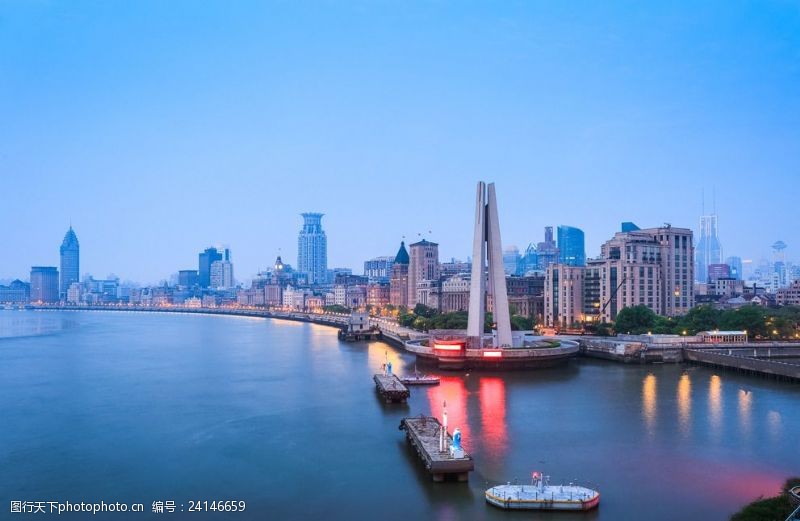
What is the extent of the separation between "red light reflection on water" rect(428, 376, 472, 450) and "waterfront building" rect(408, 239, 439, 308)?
105 m

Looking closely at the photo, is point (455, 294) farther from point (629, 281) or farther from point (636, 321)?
point (636, 321)

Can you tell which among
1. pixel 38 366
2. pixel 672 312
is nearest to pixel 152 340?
pixel 38 366

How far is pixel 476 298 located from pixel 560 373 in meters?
9.74

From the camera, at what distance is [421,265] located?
525ft

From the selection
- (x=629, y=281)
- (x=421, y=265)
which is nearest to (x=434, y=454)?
(x=629, y=281)

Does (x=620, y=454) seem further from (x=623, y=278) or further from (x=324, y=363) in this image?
(x=623, y=278)

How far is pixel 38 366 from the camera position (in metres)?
62.7

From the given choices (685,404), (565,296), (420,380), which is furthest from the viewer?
(565,296)

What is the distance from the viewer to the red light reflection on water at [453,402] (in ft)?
112

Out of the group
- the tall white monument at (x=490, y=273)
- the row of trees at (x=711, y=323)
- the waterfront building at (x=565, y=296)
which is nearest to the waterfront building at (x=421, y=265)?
the waterfront building at (x=565, y=296)

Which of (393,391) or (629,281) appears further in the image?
(629,281)

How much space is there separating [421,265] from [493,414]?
4795 inches

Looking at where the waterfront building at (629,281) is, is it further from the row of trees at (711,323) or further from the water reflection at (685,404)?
the water reflection at (685,404)

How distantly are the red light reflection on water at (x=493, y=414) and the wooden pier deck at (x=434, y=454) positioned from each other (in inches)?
89.5
